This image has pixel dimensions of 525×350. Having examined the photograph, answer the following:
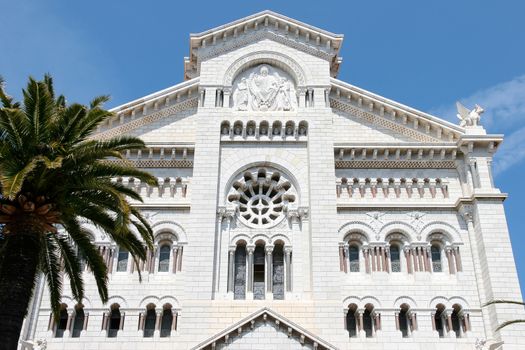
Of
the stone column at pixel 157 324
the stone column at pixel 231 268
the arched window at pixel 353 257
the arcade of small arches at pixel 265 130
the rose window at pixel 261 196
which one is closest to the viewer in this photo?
the stone column at pixel 157 324

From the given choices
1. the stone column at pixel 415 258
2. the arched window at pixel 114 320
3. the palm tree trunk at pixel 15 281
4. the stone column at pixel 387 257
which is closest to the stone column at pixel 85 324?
the arched window at pixel 114 320

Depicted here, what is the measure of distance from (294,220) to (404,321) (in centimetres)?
641

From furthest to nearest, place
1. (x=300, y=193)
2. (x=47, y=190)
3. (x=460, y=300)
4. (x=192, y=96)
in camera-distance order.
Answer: (x=192, y=96) → (x=300, y=193) → (x=460, y=300) → (x=47, y=190)

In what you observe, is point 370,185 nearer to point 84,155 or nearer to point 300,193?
point 300,193

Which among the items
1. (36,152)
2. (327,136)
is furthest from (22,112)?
(327,136)

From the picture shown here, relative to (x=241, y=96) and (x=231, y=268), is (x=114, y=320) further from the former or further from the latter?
(x=241, y=96)

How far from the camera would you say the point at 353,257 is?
2808 centimetres

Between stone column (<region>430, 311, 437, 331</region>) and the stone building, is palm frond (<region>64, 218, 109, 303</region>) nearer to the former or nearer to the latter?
the stone building

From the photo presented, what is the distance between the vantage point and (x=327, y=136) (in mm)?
30000

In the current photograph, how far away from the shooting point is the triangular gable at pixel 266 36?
32.5 meters

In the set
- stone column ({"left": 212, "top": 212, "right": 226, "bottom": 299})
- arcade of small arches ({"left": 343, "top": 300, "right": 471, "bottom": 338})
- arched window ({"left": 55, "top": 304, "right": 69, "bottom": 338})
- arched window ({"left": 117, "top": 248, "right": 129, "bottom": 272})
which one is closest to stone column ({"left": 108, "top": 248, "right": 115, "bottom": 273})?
arched window ({"left": 117, "top": 248, "right": 129, "bottom": 272})

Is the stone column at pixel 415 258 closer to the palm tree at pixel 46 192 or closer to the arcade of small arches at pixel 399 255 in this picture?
the arcade of small arches at pixel 399 255

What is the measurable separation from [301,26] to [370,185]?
9307mm

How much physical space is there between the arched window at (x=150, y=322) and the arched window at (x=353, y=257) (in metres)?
8.77
